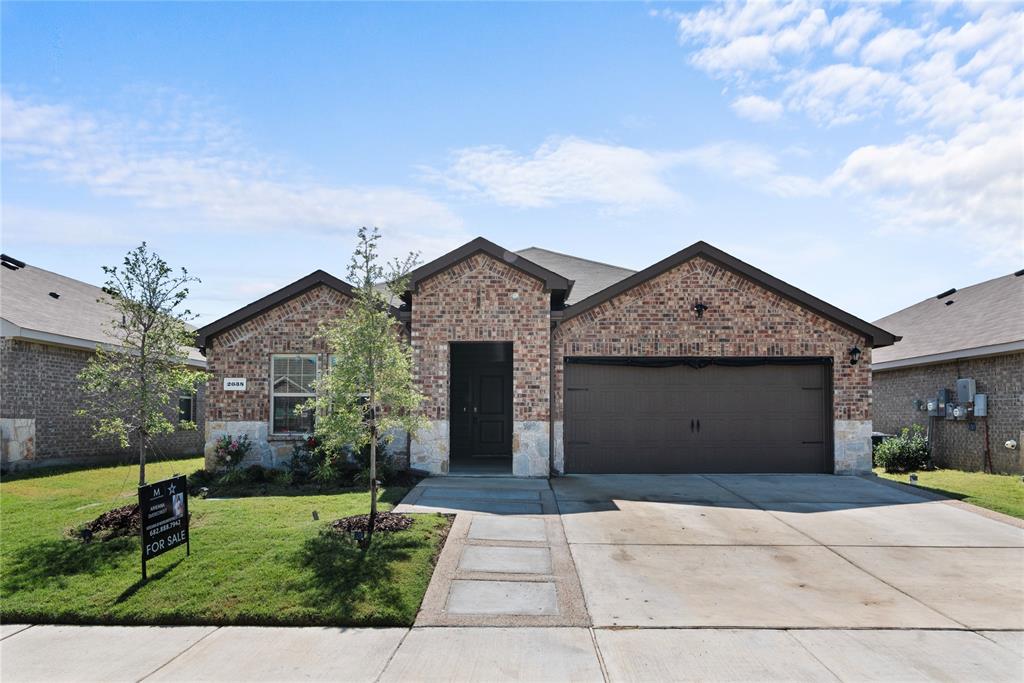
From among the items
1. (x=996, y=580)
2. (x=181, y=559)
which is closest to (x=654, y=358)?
(x=996, y=580)

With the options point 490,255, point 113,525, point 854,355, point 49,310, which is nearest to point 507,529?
point 113,525

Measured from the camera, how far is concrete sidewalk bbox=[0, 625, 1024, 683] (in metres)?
5.04

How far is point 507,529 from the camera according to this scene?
9.16m

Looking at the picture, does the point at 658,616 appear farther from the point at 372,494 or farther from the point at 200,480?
the point at 200,480

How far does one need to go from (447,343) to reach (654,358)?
174 inches

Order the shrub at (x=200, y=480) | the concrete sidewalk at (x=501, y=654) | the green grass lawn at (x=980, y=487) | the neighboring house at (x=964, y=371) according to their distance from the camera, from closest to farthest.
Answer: the concrete sidewalk at (x=501, y=654) → the green grass lawn at (x=980, y=487) → the shrub at (x=200, y=480) → the neighboring house at (x=964, y=371)

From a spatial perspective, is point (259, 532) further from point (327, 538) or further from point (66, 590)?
point (66, 590)

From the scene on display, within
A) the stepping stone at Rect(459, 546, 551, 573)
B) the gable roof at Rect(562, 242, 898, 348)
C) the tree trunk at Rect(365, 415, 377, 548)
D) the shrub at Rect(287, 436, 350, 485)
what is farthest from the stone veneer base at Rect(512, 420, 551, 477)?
the stepping stone at Rect(459, 546, 551, 573)

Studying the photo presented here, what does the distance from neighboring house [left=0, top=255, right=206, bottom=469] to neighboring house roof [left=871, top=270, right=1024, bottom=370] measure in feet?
63.3

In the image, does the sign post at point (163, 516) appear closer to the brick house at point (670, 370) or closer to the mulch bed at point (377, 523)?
the mulch bed at point (377, 523)

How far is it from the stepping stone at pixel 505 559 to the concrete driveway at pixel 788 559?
0.43m

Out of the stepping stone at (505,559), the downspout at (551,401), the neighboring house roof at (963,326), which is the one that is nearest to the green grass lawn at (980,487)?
the neighboring house roof at (963,326)

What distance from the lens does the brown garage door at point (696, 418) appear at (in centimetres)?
1405

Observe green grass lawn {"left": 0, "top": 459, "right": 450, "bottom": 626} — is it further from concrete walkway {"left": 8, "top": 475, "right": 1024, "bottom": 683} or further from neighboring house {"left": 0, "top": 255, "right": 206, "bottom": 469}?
neighboring house {"left": 0, "top": 255, "right": 206, "bottom": 469}
